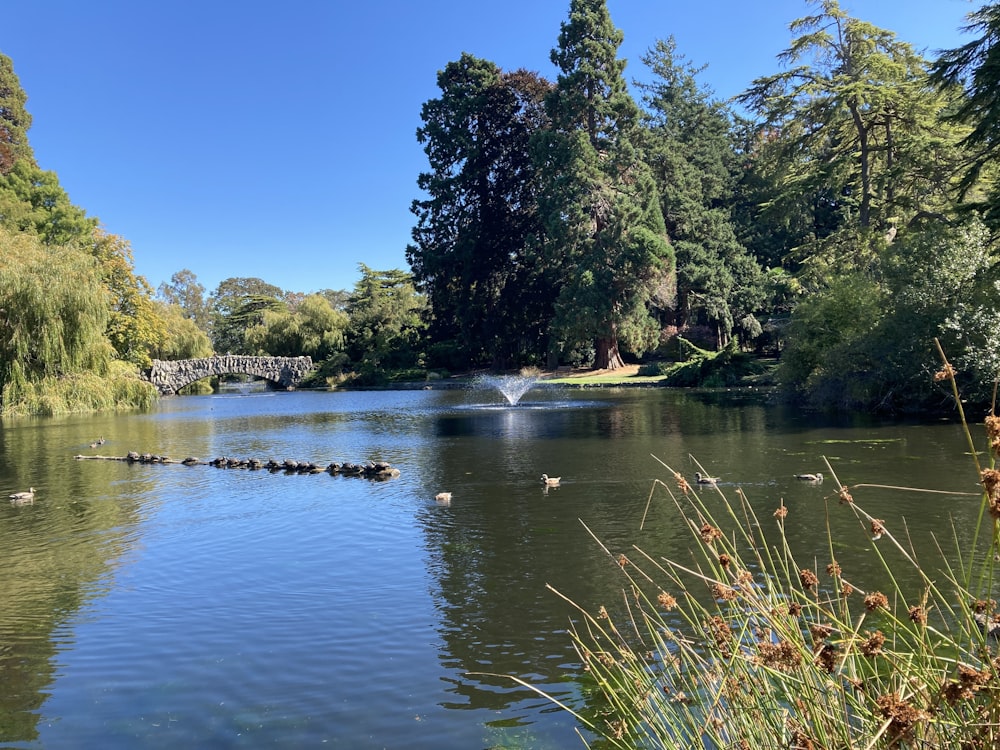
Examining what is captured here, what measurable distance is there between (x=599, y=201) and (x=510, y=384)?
1272 cm

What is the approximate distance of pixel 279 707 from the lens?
5164mm

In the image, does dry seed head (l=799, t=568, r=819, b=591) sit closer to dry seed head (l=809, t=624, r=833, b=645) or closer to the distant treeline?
dry seed head (l=809, t=624, r=833, b=645)

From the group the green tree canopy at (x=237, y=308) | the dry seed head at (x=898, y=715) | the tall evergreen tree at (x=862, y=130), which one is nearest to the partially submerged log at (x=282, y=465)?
the dry seed head at (x=898, y=715)

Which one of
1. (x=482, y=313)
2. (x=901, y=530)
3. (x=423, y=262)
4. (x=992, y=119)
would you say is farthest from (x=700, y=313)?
(x=901, y=530)

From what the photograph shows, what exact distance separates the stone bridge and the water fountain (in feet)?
52.4

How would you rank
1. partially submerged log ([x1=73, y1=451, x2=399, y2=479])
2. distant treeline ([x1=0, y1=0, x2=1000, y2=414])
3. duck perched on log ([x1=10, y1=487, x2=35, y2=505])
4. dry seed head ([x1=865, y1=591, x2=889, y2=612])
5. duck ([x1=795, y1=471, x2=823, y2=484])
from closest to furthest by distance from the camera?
dry seed head ([x1=865, y1=591, x2=889, y2=612]), duck ([x1=795, y1=471, x2=823, y2=484]), duck perched on log ([x1=10, y1=487, x2=35, y2=505]), partially submerged log ([x1=73, y1=451, x2=399, y2=479]), distant treeline ([x1=0, y1=0, x2=1000, y2=414])

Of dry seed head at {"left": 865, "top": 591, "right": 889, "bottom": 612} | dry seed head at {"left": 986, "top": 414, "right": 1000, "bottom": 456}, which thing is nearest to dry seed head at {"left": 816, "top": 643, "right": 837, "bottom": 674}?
dry seed head at {"left": 865, "top": 591, "right": 889, "bottom": 612}

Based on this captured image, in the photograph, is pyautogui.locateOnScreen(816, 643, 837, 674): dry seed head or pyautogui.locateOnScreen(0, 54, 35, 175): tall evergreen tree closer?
pyautogui.locateOnScreen(816, 643, 837, 674): dry seed head

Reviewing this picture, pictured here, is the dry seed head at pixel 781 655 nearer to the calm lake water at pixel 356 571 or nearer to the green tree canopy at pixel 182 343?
the calm lake water at pixel 356 571

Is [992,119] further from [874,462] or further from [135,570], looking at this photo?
[135,570]

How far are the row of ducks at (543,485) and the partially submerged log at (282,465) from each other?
2620 millimetres

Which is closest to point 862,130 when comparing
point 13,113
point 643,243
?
point 643,243

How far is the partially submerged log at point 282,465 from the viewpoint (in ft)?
48.6

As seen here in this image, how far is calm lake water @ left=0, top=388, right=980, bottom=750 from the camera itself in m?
5.11
